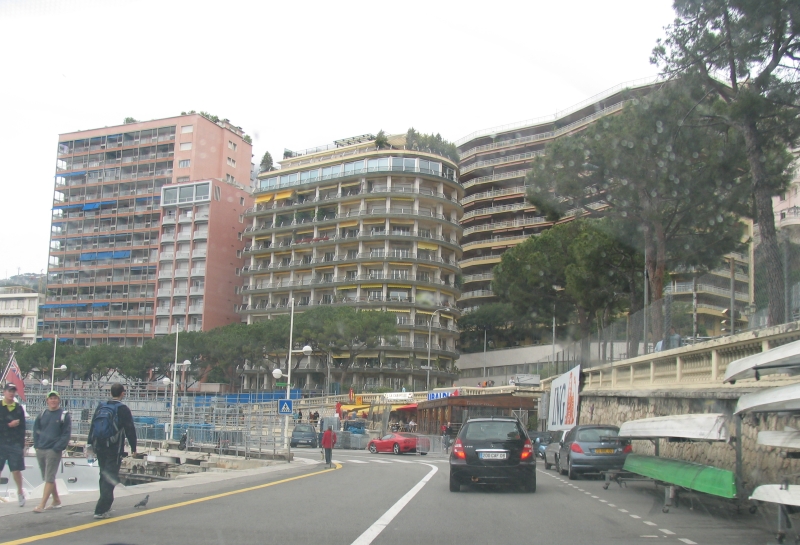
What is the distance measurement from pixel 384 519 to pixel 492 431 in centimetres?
526

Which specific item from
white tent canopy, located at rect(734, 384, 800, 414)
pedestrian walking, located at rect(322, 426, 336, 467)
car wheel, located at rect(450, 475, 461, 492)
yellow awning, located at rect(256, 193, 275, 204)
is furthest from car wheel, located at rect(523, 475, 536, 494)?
yellow awning, located at rect(256, 193, 275, 204)

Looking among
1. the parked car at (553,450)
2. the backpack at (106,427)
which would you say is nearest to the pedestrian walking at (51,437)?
the backpack at (106,427)

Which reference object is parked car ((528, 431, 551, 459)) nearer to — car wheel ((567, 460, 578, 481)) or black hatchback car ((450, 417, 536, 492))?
car wheel ((567, 460, 578, 481))

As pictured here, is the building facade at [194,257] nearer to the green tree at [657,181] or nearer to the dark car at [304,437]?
the dark car at [304,437]

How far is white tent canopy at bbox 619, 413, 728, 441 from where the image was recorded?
10.9 meters

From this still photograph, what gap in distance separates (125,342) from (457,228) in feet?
150

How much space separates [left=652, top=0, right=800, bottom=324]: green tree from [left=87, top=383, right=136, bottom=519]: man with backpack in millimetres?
12158

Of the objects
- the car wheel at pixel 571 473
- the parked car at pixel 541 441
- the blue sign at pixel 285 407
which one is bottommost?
the parked car at pixel 541 441

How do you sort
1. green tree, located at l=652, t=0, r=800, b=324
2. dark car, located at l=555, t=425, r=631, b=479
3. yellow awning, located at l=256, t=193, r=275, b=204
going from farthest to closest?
yellow awning, located at l=256, t=193, r=275, b=204, dark car, located at l=555, t=425, r=631, b=479, green tree, located at l=652, t=0, r=800, b=324

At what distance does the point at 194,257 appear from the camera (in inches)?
3799

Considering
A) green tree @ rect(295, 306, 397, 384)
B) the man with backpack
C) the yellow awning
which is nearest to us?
the man with backpack

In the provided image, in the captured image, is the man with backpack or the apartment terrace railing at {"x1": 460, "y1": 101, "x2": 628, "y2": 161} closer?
the man with backpack

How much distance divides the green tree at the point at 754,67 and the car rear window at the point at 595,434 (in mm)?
5393

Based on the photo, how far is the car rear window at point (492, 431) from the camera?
49.0 ft
